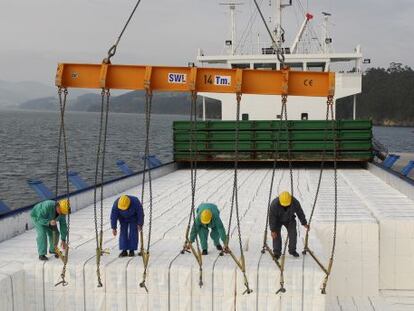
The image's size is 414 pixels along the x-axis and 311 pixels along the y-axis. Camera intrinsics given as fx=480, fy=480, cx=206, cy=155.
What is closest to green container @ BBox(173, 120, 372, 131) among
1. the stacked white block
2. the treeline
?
the stacked white block

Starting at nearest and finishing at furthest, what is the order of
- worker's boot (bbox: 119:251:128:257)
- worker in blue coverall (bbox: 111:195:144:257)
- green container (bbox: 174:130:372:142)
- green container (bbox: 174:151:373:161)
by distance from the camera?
worker in blue coverall (bbox: 111:195:144:257)
worker's boot (bbox: 119:251:128:257)
green container (bbox: 174:151:373:161)
green container (bbox: 174:130:372:142)

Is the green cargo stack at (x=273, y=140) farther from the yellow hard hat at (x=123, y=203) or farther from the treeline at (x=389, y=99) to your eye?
the treeline at (x=389, y=99)

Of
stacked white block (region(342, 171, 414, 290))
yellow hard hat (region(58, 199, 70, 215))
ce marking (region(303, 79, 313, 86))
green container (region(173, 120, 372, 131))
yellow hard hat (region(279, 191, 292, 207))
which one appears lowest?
stacked white block (region(342, 171, 414, 290))

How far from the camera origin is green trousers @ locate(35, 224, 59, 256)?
8.97 m

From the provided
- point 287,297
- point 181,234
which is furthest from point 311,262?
point 181,234

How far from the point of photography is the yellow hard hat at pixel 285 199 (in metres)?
8.77

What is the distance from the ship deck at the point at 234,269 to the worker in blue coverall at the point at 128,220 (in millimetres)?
260

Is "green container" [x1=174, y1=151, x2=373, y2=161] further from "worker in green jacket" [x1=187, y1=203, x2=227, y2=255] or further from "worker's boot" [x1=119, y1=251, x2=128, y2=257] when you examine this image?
"worker's boot" [x1=119, y1=251, x2=128, y2=257]

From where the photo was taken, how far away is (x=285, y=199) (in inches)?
346

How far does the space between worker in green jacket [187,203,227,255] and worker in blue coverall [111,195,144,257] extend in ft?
3.43

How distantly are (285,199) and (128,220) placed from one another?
299 centimetres

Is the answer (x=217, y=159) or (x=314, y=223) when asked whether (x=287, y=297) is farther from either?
(x=217, y=159)

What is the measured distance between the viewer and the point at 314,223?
11.5 m

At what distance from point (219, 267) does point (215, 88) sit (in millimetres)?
3285
